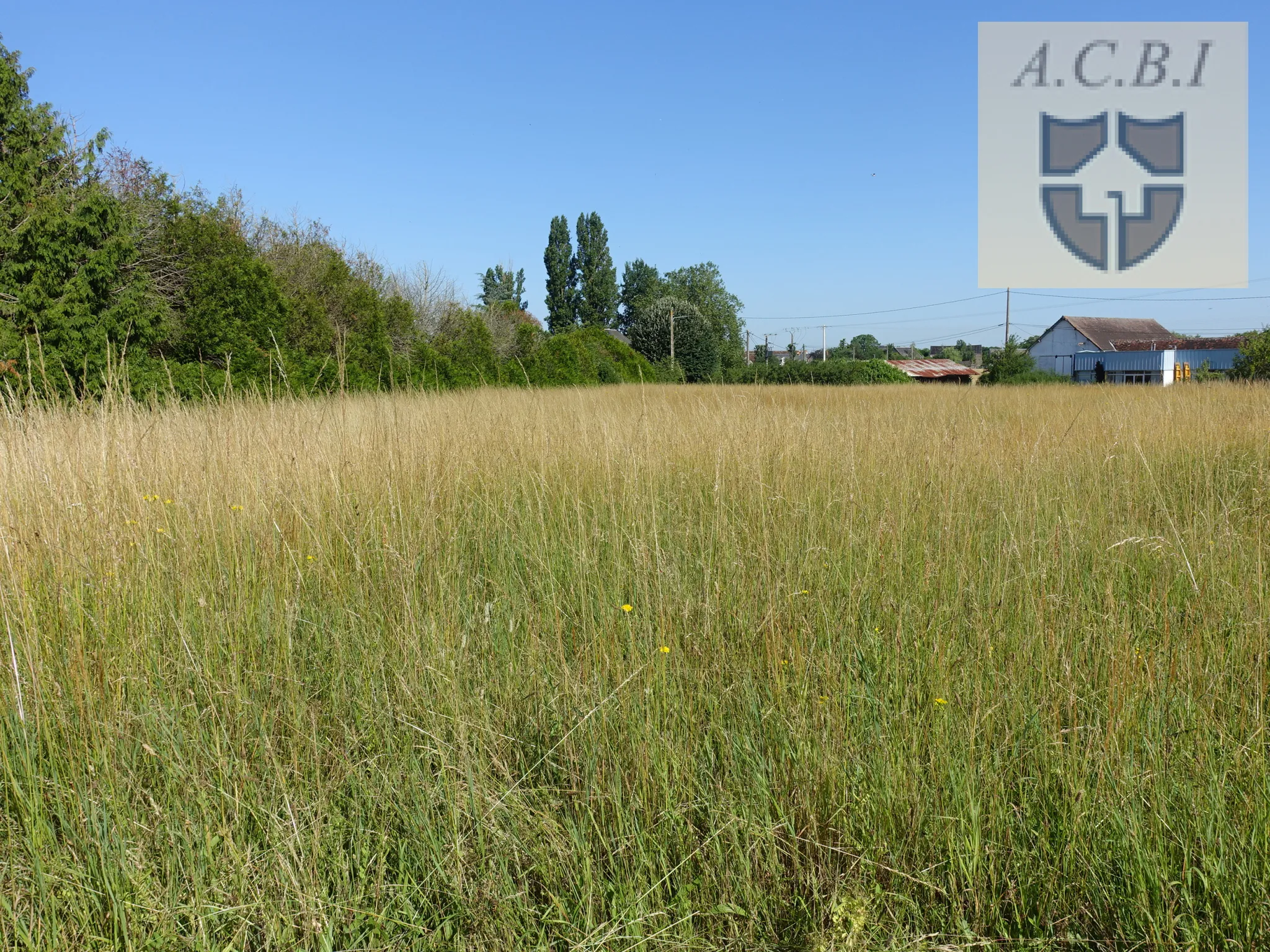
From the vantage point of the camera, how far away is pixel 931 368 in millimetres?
53562

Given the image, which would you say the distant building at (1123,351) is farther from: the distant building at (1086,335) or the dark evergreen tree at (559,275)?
the dark evergreen tree at (559,275)

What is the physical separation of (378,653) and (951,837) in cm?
153

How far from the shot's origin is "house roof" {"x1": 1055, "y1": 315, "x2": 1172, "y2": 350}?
45.9 metres

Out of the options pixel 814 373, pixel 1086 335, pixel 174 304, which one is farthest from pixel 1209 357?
pixel 174 304

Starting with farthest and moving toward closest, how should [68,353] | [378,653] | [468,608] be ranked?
[68,353] → [468,608] → [378,653]

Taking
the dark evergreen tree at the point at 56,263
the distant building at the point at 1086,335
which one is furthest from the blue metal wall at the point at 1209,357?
the dark evergreen tree at the point at 56,263

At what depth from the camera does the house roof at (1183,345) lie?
1561 inches

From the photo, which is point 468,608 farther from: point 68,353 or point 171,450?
point 68,353

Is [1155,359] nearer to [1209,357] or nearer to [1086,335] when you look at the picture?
[1209,357]

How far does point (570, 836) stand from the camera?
1492 millimetres

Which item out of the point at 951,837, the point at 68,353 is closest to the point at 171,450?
the point at 951,837

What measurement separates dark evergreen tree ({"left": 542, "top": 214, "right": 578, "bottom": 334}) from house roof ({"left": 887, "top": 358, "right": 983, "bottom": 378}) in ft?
74.2

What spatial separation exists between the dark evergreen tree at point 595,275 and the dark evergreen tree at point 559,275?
2.56 ft

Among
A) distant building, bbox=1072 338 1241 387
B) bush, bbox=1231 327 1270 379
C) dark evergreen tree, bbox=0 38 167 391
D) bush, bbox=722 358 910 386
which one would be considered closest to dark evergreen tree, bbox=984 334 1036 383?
bush, bbox=722 358 910 386
